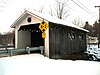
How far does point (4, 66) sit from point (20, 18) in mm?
8203

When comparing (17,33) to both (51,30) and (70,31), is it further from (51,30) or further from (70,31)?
(70,31)

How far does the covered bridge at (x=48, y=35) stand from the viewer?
15425 mm

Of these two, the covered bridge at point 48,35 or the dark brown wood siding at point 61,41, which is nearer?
the covered bridge at point 48,35

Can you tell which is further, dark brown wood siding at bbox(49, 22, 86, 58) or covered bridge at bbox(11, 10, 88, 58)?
dark brown wood siding at bbox(49, 22, 86, 58)

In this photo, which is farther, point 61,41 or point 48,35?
point 61,41

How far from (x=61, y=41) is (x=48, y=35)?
9.14 ft

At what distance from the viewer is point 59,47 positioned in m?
17.1

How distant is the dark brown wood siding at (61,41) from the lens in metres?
15.7

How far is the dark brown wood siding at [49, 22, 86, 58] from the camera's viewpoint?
51.4 feet

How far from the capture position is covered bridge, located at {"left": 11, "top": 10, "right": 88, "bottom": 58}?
1543 centimetres

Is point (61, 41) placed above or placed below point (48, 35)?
below

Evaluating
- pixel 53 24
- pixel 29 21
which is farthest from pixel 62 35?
pixel 29 21

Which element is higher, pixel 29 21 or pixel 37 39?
pixel 29 21

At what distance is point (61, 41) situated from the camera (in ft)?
57.6
